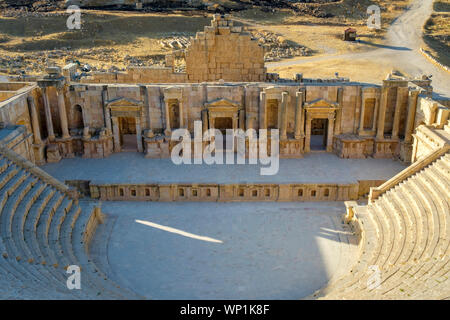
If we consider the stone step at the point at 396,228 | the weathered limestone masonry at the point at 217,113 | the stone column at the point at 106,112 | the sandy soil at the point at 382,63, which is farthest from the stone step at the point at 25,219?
the sandy soil at the point at 382,63

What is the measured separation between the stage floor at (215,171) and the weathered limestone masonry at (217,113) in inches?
23.5

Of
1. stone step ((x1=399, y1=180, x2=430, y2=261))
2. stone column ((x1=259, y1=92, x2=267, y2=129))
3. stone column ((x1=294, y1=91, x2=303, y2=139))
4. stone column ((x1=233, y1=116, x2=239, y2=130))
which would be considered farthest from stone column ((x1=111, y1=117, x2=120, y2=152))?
stone step ((x1=399, y1=180, x2=430, y2=261))

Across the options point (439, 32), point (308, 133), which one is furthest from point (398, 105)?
point (439, 32)

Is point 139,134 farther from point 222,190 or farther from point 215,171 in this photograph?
point 222,190

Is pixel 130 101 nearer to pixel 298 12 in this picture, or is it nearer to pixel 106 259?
pixel 106 259

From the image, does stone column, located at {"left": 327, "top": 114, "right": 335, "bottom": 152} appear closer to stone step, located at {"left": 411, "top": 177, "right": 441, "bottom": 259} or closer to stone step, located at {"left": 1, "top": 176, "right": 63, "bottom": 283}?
stone step, located at {"left": 411, "top": 177, "right": 441, "bottom": 259}

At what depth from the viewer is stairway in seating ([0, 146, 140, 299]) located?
38.4 feet

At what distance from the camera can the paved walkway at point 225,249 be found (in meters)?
14.4

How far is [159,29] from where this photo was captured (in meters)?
58.1

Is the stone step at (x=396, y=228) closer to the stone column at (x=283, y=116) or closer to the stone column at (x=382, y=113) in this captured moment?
the stone column at (x=382, y=113)

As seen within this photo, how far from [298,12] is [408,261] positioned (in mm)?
61914

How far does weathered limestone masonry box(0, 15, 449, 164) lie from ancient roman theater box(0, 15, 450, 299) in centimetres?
7

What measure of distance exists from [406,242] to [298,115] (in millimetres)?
8987
